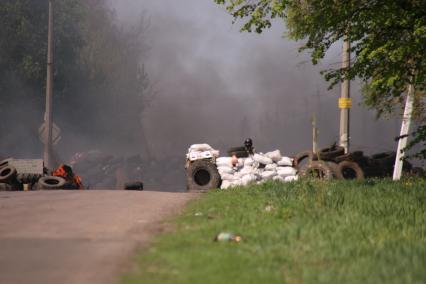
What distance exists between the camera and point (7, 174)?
60.2 feet

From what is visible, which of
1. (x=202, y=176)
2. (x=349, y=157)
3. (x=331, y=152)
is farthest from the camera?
(x=349, y=157)

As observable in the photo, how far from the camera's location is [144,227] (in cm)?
796

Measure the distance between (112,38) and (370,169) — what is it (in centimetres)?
3262

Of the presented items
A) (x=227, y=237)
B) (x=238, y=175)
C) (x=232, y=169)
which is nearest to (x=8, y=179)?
(x=232, y=169)

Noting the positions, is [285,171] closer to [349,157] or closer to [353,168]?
[349,157]

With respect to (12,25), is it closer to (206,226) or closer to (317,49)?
(317,49)

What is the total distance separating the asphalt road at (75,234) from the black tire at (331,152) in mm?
8656

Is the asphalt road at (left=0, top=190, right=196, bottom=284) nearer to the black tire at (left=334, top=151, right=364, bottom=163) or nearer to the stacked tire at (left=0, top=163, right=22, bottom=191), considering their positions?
the stacked tire at (left=0, top=163, right=22, bottom=191)

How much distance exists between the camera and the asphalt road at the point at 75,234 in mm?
5348

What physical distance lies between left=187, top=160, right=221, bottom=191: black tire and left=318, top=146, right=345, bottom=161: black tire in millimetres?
4025

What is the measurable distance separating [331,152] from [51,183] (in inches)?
363

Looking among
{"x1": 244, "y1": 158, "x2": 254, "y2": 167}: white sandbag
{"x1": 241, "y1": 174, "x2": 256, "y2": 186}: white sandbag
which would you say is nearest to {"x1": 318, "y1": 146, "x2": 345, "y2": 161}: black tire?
{"x1": 244, "y1": 158, "x2": 254, "y2": 167}: white sandbag

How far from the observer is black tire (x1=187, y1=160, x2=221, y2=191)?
17438 mm

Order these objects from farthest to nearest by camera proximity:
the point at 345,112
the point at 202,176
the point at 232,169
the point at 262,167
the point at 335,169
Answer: the point at 345,112 → the point at 335,169 → the point at 262,167 → the point at 232,169 → the point at 202,176
